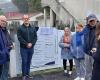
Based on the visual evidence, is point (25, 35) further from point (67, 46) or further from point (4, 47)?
point (4, 47)

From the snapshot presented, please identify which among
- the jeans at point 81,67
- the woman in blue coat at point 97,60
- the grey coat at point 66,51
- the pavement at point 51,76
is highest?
the woman in blue coat at point 97,60

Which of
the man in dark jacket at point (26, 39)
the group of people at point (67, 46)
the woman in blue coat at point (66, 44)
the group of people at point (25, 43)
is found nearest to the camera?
the group of people at point (67, 46)

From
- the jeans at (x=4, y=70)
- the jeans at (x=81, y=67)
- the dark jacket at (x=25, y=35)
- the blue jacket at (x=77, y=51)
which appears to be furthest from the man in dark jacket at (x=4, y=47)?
the jeans at (x=81, y=67)

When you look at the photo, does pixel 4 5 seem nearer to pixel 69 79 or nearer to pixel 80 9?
pixel 80 9

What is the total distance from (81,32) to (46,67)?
277cm

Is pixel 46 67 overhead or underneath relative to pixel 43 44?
underneath

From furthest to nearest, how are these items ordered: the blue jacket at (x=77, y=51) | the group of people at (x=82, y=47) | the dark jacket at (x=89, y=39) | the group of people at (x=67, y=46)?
the blue jacket at (x=77, y=51) → the group of people at (x=67, y=46) → the group of people at (x=82, y=47) → the dark jacket at (x=89, y=39)

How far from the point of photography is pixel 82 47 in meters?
10.2

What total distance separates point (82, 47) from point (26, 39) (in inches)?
66.9

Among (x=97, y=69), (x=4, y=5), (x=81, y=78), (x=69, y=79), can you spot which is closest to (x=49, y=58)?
(x=69, y=79)

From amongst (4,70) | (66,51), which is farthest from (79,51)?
(4,70)

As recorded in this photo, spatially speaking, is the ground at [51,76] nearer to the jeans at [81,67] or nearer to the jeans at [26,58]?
the jeans at [26,58]

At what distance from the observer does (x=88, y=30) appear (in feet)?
30.2

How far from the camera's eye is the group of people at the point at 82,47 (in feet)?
29.5
